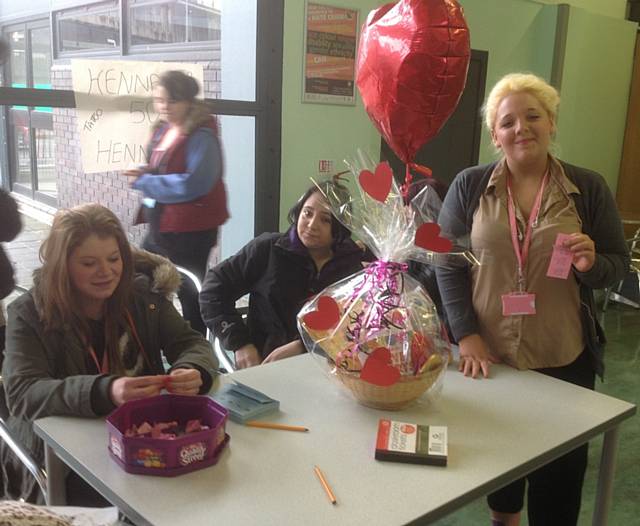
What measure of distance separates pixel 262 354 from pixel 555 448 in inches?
45.4

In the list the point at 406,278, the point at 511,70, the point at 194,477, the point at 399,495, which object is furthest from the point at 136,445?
the point at 511,70

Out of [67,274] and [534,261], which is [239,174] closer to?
[67,274]

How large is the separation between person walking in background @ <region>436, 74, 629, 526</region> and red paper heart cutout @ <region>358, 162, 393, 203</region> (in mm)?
476

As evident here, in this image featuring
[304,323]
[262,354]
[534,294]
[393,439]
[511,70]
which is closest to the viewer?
[393,439]

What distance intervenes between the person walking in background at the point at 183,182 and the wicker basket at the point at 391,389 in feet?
4.29

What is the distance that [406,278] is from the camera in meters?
1.49

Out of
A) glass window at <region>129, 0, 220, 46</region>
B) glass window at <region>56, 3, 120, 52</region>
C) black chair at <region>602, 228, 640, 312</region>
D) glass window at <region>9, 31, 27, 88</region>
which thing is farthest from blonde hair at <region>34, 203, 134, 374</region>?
black chair at <region>602, 228, 640, 312</region>

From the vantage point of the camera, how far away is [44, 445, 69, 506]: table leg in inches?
51.4

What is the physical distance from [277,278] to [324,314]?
80 cm

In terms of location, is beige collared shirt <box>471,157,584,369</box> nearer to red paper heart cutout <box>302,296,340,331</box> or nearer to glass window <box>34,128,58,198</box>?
red paper heart cutout <box>302,296,340,331</box>

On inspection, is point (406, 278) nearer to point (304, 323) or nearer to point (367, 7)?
point (304, 323)

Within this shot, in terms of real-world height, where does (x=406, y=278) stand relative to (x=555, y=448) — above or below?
above

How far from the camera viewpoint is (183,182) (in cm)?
270

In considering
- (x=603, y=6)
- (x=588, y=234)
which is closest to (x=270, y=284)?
(x=588, y=234)
